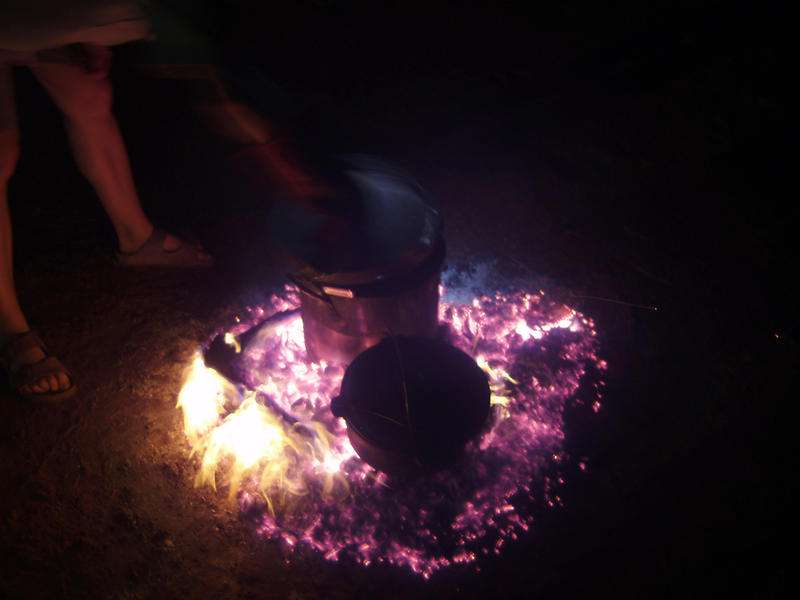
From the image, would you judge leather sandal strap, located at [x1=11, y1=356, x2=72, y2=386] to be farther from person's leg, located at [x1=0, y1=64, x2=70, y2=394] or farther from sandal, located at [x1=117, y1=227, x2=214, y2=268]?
sandal, located at [x1=117, y1=227, x2=214, y2=268]

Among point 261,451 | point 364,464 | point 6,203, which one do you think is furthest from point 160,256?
point 364,464

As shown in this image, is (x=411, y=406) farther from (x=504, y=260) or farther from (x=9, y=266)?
(x=9, y=266)

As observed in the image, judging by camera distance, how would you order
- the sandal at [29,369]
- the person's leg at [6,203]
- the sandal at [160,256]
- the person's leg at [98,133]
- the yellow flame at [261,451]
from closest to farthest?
the person's leg at [6,203] < the yellow flame at [261,451] < the person's leg at [98,133] < the sandal at [29,369] < the sandal at [160,256]

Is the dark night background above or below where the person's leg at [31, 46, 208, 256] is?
below

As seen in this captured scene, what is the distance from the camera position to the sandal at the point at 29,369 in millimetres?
3012

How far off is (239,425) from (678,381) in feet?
9.24

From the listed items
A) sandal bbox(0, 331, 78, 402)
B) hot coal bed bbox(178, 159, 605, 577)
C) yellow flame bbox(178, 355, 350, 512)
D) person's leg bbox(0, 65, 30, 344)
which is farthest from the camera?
sandal bbox(0, 331, 78, 402)

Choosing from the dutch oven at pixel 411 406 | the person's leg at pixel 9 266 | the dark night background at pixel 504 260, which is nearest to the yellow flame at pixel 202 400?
the dark night background at pixel 504 260

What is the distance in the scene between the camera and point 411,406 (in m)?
2.26

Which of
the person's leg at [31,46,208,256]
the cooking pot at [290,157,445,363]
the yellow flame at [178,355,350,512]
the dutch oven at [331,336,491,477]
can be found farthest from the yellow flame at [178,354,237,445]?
the person's leg at [31,46,208,256]

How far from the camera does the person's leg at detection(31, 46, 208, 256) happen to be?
2770 millimetres

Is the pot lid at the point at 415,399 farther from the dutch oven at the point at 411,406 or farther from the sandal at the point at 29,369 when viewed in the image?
the sandal at the point at 29,369

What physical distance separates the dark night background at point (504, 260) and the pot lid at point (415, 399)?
0.72 metres

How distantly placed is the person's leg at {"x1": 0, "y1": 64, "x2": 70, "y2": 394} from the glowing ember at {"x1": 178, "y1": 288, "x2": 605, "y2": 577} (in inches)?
35.6
